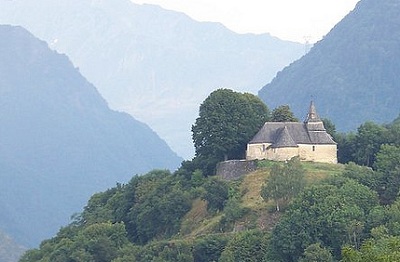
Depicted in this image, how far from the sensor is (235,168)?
95.2 metres

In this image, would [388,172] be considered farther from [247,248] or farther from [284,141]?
[247,248]

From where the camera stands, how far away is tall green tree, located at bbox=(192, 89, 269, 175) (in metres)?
96.9

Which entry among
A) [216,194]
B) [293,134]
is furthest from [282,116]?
[216,194]

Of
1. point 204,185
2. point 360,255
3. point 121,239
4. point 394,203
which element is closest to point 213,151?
point 204,185

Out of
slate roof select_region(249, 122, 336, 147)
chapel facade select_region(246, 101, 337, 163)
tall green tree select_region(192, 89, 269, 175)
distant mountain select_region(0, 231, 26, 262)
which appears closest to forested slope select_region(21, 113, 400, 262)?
chapel facade select_region(246, 101, 337, 163)

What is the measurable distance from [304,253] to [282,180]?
1243 cm

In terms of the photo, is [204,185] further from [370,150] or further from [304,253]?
[304,253]

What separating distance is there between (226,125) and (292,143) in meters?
6.94

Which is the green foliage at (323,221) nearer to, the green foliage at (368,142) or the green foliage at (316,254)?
the green foliage at (316,254)

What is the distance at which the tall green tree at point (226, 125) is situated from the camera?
318 feet

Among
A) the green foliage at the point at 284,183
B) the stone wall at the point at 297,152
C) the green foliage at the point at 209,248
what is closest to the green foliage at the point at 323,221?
the green foliage at the point at 284,183

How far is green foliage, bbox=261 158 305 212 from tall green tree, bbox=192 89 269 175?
10654mm

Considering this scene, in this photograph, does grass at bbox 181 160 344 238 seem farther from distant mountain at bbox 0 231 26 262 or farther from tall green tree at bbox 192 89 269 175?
distant mountain at bbox 0 231 26 262

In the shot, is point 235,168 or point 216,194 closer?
point 216,194
